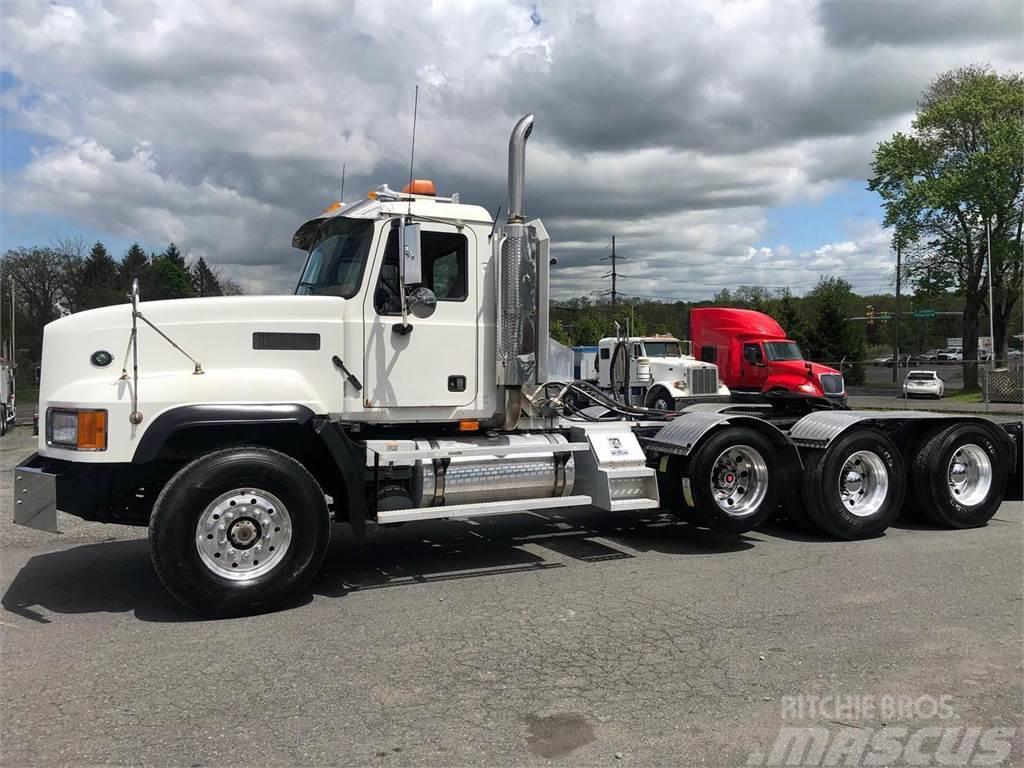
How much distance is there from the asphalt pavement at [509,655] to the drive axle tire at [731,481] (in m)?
0.35

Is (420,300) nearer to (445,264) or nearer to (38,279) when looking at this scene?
(445,264)

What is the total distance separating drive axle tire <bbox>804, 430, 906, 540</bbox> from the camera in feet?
24.7

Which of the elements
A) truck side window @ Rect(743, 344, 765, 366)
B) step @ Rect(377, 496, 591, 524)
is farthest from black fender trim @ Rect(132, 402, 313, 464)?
truck side window @ Rect(743, 344, 765, 366)

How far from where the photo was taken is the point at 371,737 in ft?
12.1

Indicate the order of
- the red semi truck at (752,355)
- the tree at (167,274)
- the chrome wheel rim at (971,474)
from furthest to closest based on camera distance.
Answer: the tree at (167,274) < the red semi truck at (752,355) < the chrome wheel rim at (971,474)

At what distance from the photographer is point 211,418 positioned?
5.46 m

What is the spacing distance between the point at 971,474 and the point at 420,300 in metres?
6.19

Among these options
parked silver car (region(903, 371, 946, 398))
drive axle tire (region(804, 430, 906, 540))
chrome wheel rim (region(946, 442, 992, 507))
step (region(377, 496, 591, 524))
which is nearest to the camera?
step (region(377, 496, 591, 524))

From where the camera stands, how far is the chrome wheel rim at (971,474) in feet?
27.5

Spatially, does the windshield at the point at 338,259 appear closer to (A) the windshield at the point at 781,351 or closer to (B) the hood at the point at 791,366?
(B) the hood at the point at 791,366

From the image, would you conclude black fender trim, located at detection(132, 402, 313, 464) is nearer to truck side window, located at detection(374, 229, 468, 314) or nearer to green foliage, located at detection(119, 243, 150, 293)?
truck side window, located at detection(374, 229, 468, 314)

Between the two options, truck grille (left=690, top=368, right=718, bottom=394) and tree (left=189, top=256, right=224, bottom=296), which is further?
truck grille (left=690, top=368, right=718, bottom=394)

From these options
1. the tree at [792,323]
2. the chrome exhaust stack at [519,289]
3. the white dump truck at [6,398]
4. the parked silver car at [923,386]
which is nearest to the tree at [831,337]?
the tree at [792,323]

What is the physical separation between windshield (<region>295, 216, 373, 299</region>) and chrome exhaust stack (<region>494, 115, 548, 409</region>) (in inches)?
44.2
